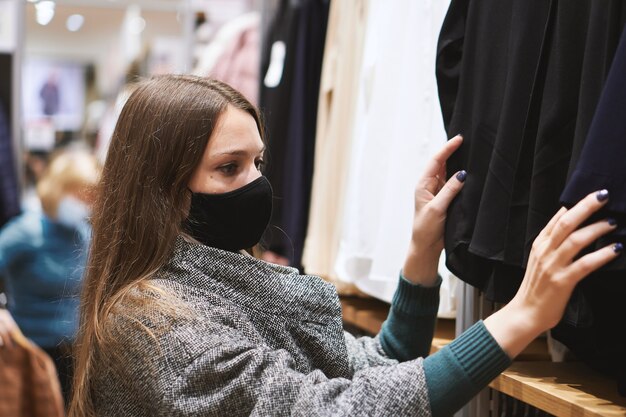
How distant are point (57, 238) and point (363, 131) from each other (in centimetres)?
180

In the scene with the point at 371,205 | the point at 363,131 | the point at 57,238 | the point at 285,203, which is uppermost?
the point at 363,131

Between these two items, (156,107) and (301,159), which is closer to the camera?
(156,107)

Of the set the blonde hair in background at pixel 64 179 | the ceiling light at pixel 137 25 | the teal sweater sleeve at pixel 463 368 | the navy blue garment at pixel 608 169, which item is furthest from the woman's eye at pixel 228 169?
the ceiling light at pixel 137 25

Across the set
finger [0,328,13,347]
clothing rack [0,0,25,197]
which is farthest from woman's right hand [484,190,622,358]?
clothing rack [0,0,25,197]

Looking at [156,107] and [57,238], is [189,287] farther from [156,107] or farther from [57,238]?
[57,238]

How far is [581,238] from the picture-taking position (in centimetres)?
112

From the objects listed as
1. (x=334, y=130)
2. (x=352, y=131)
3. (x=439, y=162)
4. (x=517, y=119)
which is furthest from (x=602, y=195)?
(x=334, y=130)

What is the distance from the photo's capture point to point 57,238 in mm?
3537

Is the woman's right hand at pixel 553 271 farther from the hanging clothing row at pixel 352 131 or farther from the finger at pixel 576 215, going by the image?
the hanging clothing row at pixel 352 131

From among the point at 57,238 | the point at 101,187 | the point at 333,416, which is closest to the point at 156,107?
the point at 101,187

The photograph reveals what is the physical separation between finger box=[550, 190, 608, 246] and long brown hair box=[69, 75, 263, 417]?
634 mm

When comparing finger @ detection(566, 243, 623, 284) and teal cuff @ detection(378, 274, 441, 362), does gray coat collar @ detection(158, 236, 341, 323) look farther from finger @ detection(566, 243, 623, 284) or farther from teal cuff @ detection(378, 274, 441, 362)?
finger @ detection(566, 243, 623, 284)

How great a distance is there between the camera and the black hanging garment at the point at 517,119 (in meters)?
1.19

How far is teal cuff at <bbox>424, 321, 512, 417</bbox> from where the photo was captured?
1.20 m
